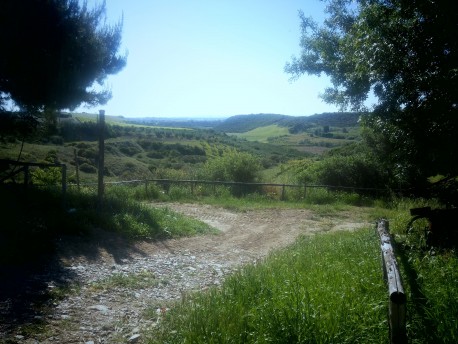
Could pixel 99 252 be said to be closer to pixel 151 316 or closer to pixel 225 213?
pixel 151 316

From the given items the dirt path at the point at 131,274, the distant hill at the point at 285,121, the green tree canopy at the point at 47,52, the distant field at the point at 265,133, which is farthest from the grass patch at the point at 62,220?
the distant field at the point at 265,133

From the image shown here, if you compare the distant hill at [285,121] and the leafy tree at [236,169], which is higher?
the distant hill at [285,121]

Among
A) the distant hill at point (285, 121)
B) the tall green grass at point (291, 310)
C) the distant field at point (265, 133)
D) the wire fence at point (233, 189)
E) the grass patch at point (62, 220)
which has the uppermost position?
the distant hill at point (285, 121)

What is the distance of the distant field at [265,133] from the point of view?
8945cm

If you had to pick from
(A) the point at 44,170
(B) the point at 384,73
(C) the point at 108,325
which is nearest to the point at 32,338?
(C) the point at 108,325

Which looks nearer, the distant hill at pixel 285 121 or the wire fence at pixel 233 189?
the wire fence at pixel 233 189

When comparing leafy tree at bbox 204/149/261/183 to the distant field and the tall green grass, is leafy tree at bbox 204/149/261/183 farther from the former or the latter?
the distant field

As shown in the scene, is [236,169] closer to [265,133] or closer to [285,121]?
[285,121]

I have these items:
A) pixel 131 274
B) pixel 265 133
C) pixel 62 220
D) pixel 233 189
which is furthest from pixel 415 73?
pixel 265 133

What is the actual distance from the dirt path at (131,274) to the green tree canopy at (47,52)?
4.98 meters

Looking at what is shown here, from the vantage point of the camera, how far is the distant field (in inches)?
3522

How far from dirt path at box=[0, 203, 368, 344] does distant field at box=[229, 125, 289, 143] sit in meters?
75.9

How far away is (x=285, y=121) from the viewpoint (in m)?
A: 94.2

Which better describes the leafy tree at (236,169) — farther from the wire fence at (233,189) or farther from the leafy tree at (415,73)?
the leafy tree at (415,73)
